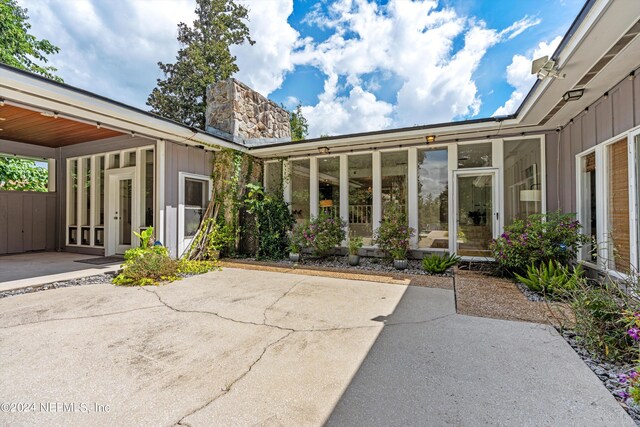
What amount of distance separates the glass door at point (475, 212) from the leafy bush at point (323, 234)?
2595 millimetres

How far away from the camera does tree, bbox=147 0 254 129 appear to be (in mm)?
15328

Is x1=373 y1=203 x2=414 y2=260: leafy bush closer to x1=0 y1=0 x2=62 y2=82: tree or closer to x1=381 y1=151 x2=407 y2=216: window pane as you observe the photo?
x1=381 y1=151 x2=407 y2=216: window pane

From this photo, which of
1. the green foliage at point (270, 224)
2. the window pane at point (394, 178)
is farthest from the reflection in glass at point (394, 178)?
the green foliage at point (270, 224)

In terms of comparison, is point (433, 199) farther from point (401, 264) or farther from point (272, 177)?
point (272, 177)

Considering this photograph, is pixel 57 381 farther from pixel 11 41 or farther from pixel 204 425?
pixel 11 41

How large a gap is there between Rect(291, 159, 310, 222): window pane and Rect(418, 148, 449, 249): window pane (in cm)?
287

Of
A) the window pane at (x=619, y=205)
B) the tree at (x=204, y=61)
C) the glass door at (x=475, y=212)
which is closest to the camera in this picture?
the window pane at (x=619, y=205)

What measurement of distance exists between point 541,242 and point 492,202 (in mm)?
1666

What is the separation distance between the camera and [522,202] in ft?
19.2

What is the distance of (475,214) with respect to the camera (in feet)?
20.0

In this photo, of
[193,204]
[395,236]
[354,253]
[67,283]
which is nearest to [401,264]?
[395,236]

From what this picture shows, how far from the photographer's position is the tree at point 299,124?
21.2 m

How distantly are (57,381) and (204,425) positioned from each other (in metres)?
1.26

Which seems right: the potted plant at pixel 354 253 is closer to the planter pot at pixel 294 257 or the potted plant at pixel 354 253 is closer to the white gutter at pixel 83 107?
the planter pot at pixel 294 257
